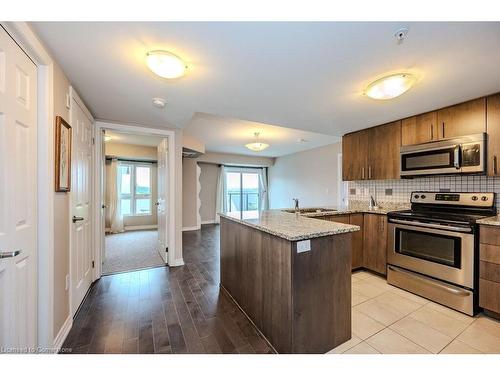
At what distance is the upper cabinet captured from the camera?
297 cm

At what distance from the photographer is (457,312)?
2.06m

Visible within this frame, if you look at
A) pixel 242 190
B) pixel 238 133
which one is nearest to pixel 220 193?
pixel 242 190

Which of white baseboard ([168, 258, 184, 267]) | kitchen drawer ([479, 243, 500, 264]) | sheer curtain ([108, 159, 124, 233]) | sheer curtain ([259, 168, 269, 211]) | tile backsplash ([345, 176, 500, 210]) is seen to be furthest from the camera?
sheer curtain ([259, 168, 269, 211])

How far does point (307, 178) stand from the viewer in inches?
251

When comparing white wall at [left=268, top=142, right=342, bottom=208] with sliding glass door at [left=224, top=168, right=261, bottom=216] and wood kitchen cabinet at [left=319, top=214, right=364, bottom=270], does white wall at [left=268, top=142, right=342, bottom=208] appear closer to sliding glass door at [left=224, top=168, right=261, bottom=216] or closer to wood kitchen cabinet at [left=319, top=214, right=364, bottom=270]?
sliding glass door at [left=224, top=168, right=261, bottom=216]

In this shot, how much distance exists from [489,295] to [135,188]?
7256mm

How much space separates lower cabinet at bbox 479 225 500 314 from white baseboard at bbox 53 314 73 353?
3.60m

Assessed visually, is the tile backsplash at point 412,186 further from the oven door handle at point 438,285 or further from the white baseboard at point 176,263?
the white baseboard at point 176,263

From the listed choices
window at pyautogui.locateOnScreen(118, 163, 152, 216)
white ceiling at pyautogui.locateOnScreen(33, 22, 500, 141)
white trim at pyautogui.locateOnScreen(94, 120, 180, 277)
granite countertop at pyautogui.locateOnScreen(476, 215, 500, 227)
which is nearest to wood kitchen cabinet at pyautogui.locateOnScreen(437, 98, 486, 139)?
white ceiling at pyautogui.locateOnScreen(33, 22, 500, 141)

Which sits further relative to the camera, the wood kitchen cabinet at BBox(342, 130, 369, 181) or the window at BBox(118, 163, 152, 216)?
the window at BBox(118, 163, 152, 216)

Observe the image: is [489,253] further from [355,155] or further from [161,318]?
[161,318]

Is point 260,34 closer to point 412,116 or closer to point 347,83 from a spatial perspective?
point 347,83
